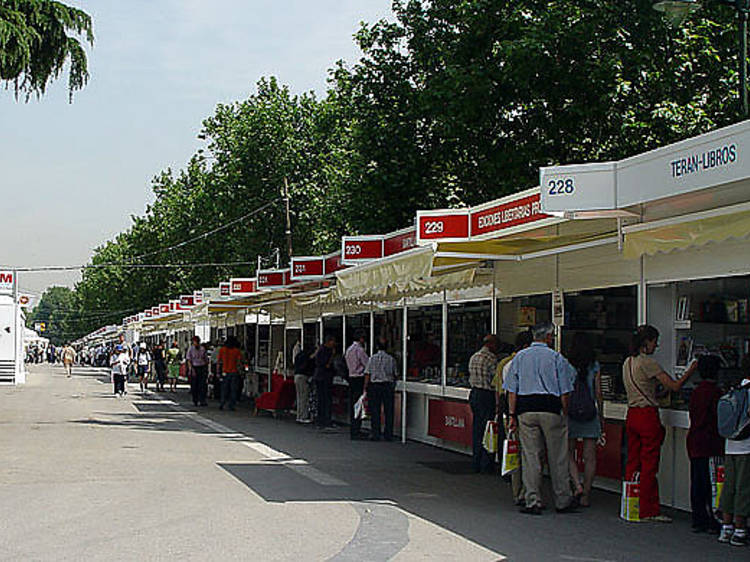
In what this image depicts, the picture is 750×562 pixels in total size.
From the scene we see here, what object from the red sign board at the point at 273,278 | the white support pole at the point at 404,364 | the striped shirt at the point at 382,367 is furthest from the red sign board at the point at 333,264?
the striped shirt at the point at 382,367

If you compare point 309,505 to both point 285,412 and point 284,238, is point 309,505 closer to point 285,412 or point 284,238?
point 285,412

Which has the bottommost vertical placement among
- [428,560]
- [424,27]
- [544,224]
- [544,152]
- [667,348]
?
[428,560]

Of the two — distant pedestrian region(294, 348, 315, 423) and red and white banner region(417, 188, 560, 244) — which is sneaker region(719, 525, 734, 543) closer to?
red and white banner region(417, 188, 560, 244)

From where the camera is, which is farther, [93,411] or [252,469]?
[93,411]

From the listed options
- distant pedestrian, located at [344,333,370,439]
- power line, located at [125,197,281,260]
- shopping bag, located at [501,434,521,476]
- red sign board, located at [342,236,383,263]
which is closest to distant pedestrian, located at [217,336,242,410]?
distant pedestrian, located at [344,333,370,439]

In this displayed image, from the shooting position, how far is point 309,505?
1112 centimetres

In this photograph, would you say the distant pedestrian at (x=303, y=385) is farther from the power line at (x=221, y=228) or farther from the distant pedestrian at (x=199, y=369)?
the power line at (x=221, y=228)

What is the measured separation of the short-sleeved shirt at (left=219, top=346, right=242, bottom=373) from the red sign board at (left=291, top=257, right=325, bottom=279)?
5.18m

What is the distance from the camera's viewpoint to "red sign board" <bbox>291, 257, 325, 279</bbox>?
22875 millimetres

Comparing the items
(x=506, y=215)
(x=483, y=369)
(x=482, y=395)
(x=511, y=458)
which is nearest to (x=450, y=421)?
(x=482, y=395)

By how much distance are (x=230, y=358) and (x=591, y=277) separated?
622 inches

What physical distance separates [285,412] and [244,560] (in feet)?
61.2

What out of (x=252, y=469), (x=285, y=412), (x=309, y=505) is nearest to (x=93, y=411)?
(x=285, y=412)

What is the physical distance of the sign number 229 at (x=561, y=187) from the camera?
10.2 meters
